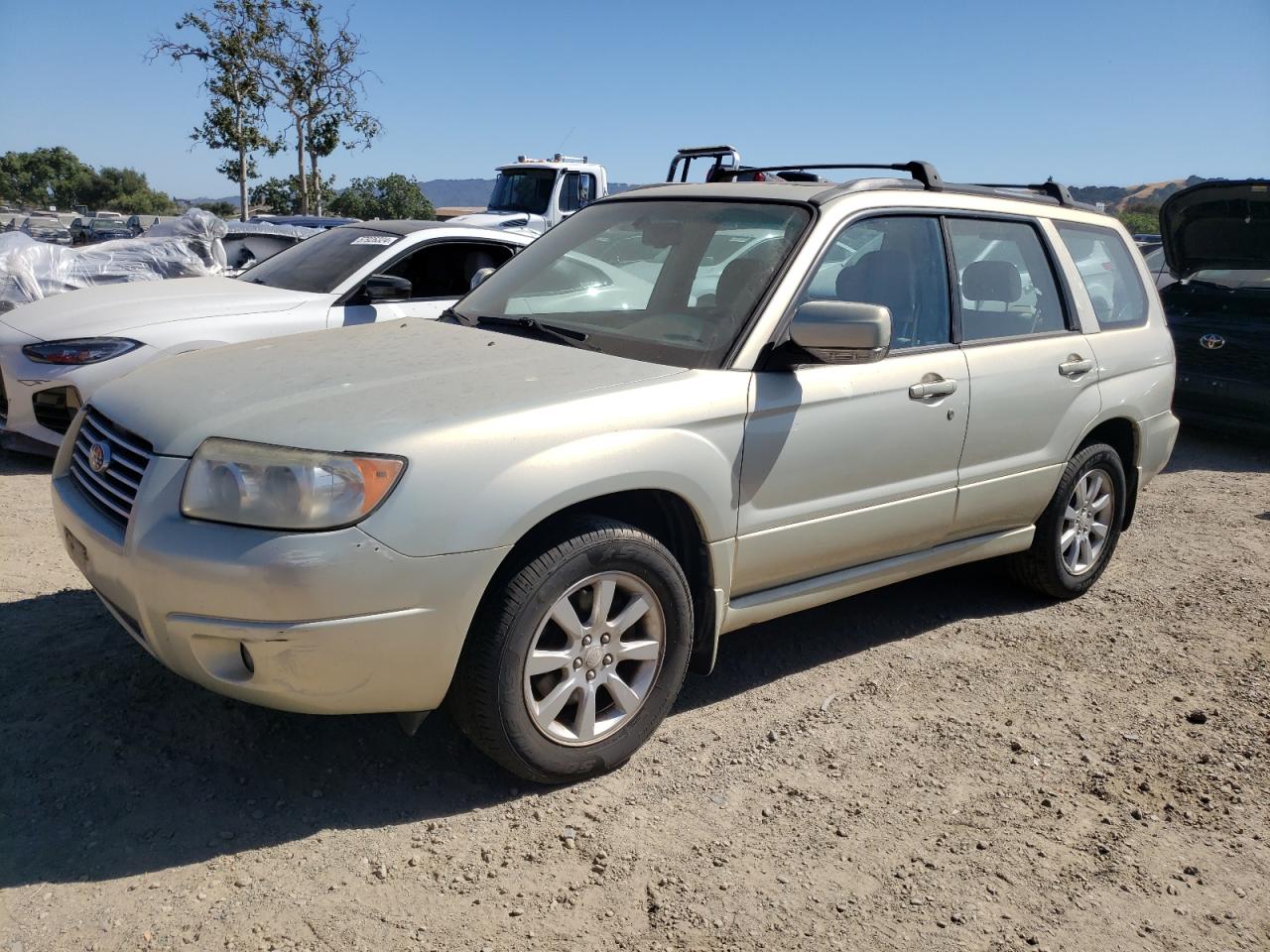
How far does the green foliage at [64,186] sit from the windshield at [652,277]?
58.6 m

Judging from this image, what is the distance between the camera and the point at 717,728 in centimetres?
359

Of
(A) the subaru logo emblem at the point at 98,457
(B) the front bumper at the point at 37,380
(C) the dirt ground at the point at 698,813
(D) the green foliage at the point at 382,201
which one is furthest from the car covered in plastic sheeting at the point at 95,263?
(D) the green foliage at the point at 382,201

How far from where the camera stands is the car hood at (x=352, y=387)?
2.81 m

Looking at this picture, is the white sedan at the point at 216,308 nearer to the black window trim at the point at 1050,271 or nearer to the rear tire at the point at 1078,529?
the black window trim at the point at 1050,271

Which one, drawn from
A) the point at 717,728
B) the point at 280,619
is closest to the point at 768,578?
the point at 717,728

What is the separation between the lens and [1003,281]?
4.41 meters

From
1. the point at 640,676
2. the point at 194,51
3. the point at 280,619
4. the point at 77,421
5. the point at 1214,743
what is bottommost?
the point at 1214,743

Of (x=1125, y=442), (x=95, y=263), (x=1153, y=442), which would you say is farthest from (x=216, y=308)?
(x=1153, y=442)

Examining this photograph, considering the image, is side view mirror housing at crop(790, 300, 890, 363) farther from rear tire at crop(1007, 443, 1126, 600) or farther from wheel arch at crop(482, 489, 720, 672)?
rear tire at crop(1007, 443, 1126, 600)

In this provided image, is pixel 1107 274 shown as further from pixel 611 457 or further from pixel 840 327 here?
pixel 611 457

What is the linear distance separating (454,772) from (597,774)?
1.40 ft

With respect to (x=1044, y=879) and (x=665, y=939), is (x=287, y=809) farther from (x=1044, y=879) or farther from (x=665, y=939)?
(x=1044, y=879)

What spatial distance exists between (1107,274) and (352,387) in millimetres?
3656

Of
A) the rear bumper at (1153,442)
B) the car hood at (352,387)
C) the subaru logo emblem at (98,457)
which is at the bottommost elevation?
the rear bumper at (1153,442)
